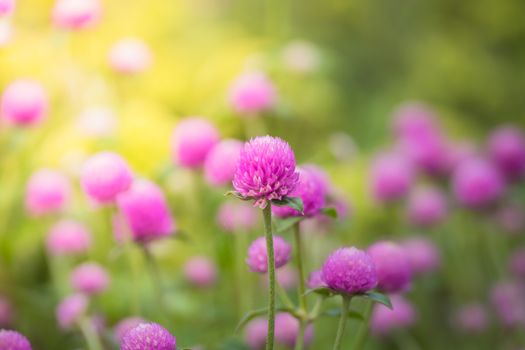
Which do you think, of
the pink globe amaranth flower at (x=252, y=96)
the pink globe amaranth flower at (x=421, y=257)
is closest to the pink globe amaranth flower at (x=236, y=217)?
the pink globe amaranth flower at (x=252, y=96)

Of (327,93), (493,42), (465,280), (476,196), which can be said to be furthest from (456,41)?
(476,196)

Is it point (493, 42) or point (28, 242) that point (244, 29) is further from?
point (28, 242)

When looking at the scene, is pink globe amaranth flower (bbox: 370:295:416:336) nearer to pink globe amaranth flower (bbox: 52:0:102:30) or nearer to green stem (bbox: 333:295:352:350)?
green stem (bbox: 333:295:352:350)

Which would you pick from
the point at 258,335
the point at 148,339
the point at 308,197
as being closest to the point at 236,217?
the point at 258,335

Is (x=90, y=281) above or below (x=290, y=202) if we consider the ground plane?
above

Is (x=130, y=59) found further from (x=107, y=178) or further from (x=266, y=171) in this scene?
(x=266, y=171)

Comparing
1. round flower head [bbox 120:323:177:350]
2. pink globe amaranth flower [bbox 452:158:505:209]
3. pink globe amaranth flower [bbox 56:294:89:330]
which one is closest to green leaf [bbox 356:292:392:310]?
round flower head [bbox 120:323:177:350]

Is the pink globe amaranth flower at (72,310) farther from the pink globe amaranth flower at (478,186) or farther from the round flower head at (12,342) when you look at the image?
the pink globe amaranth flower at (478,186)
